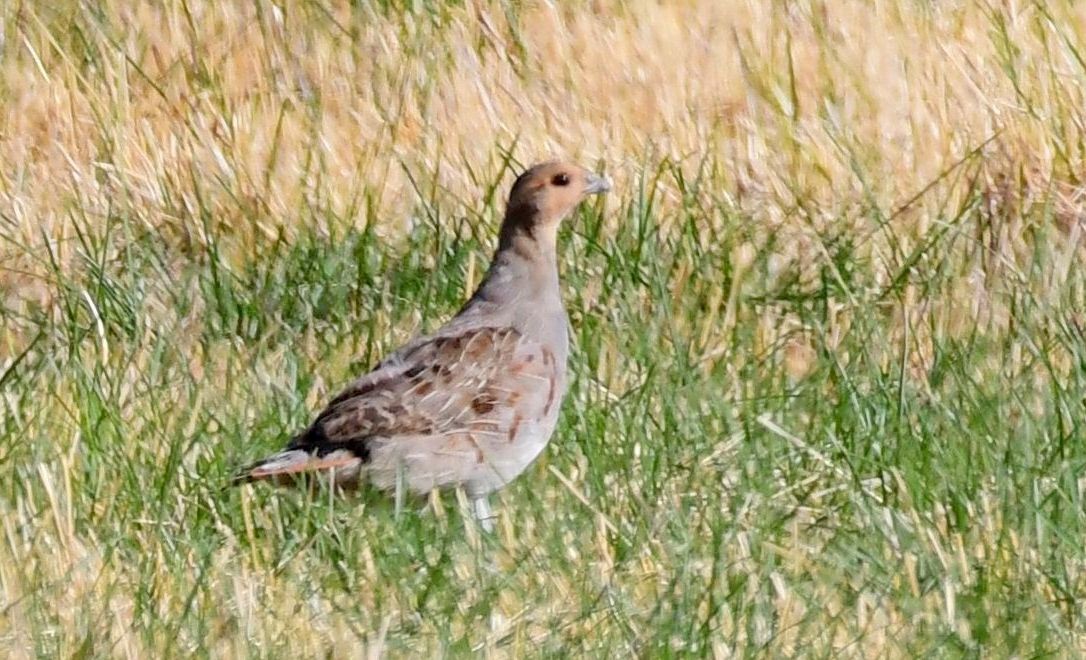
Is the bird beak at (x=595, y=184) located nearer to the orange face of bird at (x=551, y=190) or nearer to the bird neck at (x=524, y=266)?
the orange face of bird at (x=551, y=190)

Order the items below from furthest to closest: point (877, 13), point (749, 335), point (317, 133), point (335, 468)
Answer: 1. point (877, 13)
2. point (317, 133)
3. point (749, 335)
4. point (335, 468)

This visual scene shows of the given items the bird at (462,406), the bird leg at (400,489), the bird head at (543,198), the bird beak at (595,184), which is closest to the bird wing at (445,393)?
the bird at (462,406)

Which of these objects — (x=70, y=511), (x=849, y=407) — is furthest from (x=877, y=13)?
(x=70, y=511)

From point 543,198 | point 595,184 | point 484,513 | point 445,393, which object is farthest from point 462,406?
point 595,184

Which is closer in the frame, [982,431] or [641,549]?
[641,549]

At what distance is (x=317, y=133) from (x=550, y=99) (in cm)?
80

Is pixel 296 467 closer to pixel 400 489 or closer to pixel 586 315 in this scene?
pixel 400 489

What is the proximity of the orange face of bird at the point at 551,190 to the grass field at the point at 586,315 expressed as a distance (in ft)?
1.03

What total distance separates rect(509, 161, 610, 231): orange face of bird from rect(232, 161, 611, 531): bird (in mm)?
126

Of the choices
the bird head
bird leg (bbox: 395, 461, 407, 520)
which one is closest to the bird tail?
bird leg (bbox: 395, 461, 407, 520)

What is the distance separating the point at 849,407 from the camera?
610 centimetres

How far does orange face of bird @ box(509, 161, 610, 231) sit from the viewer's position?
6.66 metres

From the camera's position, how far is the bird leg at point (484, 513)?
221 inches

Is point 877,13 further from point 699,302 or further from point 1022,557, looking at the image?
point 1022,557
